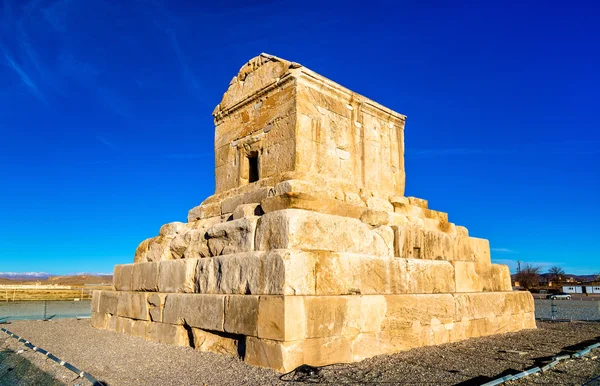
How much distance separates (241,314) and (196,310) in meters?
1.19

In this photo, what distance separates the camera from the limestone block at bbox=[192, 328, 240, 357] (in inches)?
219

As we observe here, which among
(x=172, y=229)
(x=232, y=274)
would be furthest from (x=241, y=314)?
(x=172, y=229)

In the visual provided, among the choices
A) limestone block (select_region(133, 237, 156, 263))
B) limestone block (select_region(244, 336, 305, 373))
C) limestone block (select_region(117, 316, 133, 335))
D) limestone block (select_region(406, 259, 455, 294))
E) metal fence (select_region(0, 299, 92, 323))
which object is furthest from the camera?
metal fence (select_region(0, 299, 92, 323))

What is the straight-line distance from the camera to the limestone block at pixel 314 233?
5465 millimetres

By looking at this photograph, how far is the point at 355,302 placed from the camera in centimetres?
555

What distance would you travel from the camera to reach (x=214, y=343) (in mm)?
5922

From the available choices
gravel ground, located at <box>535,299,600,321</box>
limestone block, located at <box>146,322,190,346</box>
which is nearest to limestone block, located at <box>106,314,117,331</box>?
limestone block, located at <box>146,322,190,346</box>

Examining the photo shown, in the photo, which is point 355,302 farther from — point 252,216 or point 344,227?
point 252,216

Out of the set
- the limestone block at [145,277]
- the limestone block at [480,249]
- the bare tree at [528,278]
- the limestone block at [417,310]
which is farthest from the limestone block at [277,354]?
the bare tree at [528,278]

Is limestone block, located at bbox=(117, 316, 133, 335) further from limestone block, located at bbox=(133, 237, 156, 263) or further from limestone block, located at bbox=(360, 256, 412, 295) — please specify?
limestone block, located at bbox=(360, 256, 412, 295)

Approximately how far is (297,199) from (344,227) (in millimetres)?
799

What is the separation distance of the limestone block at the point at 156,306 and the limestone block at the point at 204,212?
167cm

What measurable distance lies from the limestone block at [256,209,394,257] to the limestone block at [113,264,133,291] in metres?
3.92

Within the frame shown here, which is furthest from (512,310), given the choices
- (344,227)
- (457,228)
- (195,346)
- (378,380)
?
(195,346)
